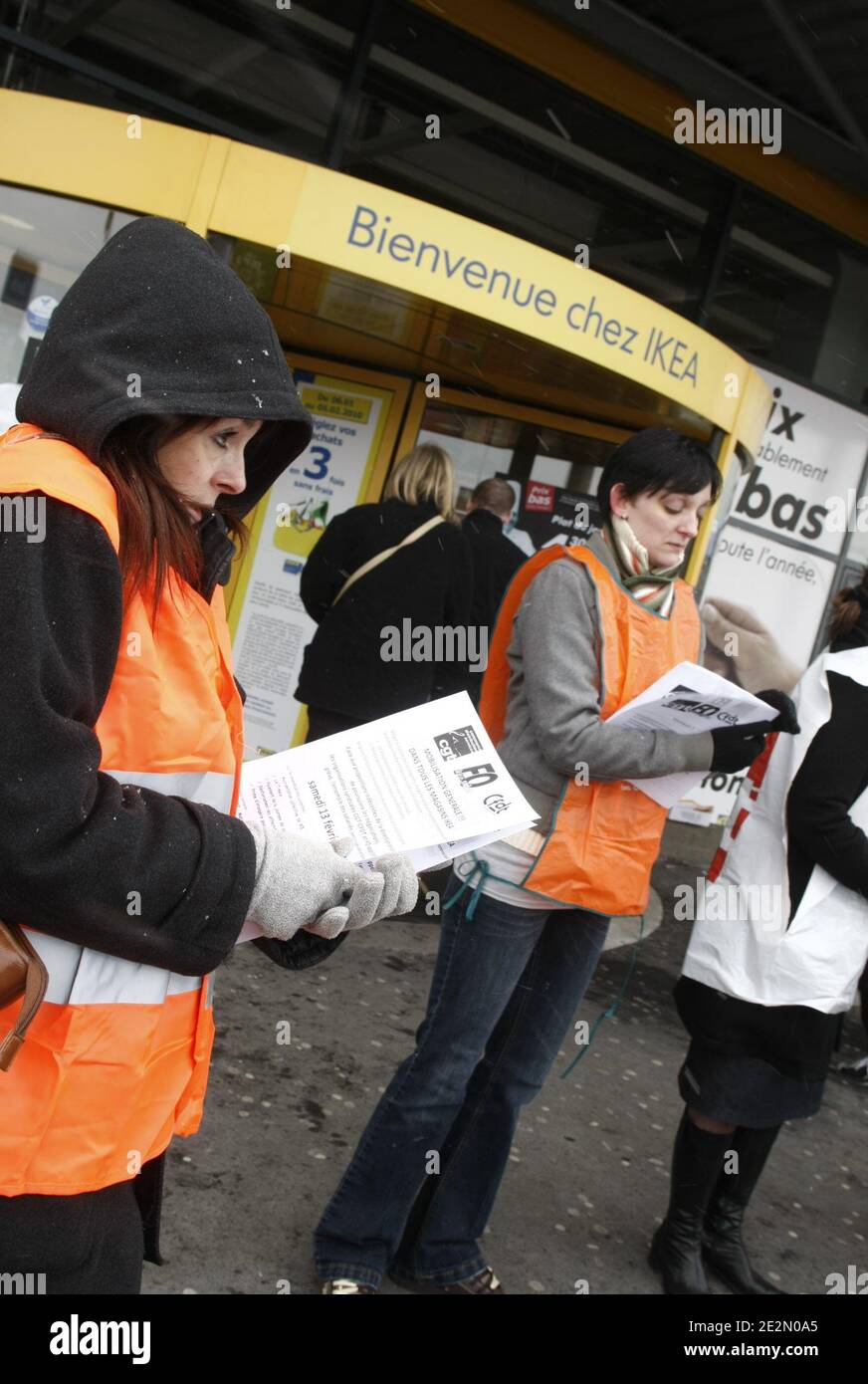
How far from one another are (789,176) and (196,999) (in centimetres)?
830

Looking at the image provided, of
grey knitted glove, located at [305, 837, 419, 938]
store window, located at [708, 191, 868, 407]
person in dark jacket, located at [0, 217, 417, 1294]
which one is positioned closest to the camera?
person in dark jacket, located at [0, 217, 417, 1294]

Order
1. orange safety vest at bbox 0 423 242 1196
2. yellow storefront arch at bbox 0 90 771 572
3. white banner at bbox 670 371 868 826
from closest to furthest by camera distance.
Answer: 1. orange safety vest at bbox 0 423 242 1196
2. yellow storefront arch at bbox 0 90 771 572
3. white banner at bbox 670 371 868 826

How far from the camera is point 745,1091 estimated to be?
10.1 feet

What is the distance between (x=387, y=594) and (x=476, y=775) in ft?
10.4

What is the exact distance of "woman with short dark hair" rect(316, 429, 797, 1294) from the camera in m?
2.67

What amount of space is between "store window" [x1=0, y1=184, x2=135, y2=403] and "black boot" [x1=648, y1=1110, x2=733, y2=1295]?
333 cm

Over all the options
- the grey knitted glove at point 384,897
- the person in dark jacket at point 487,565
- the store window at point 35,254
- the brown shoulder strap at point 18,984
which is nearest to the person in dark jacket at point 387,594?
the person in dark jacket at point 487,565

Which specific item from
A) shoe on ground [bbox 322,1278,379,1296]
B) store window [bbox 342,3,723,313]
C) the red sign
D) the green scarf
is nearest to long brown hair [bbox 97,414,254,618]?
the green scarf

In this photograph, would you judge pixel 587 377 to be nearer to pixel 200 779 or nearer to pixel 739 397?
pixel 739 397

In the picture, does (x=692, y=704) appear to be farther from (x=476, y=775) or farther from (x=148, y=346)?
(x=148, y=346)

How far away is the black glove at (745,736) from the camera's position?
2787mm

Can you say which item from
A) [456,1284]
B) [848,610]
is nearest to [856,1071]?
[848,610]

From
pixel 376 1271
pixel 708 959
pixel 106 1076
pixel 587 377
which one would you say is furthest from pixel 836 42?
pixel 106 1076

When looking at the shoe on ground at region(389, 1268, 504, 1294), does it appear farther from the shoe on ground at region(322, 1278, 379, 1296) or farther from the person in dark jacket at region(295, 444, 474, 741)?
the person in dark jacket at region(295, 444, 474, 741)
